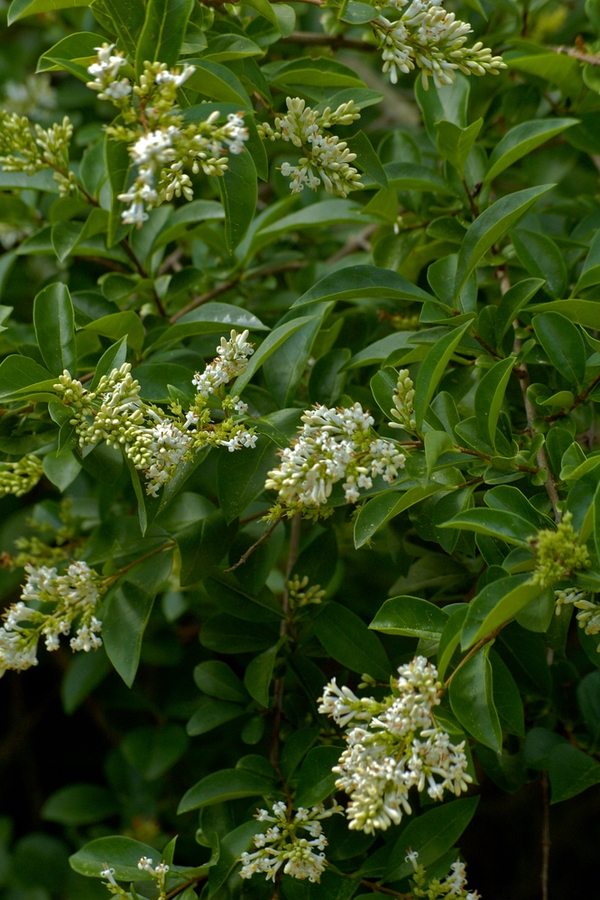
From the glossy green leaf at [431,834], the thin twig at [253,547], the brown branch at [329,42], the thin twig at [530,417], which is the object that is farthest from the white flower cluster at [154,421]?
the brown branch at [329,42]

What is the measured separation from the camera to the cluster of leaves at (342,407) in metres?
1.07

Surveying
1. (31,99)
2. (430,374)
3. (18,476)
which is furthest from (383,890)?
(31,99)

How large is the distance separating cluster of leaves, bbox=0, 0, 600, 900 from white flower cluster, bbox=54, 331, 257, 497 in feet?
0.09

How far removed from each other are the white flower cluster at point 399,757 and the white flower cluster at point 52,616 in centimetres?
50

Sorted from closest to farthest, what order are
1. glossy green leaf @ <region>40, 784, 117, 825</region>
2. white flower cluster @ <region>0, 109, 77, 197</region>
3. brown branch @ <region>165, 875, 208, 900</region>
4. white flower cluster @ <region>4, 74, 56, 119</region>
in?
1. brown branch @ <region>165, 875, 208, 900</region>
2. white flower cluster @ <region>0, 109, 77, 197</region>
3. glossy green leaf @ <region>40, 784, 117, 825</region>
4. white flower cluster @ <region>4, 74, 56, 119</region>

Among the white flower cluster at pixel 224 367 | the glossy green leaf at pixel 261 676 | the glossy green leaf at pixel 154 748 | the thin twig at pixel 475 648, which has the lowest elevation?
the glossy green leaf at pixel 154 748

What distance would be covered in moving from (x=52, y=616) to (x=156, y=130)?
75 cm

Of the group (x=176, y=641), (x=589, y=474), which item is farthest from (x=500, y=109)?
(x=176, y=641)

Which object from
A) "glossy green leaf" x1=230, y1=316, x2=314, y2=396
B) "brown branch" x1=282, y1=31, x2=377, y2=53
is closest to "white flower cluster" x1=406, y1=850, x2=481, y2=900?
"glossy green leaf" x1=230, y1=316, x2=314, y2=396

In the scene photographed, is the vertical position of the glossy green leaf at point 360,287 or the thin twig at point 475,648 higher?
the glossy green leaf at point 360,287

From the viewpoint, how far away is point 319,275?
1839 mm

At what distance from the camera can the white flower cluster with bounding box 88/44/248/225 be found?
0.92 metres

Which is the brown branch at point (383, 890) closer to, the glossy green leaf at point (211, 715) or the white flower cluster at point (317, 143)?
the glossy green leaf at point (211, 715)

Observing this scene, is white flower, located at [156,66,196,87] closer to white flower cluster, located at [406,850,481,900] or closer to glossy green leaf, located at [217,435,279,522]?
glossy green leaf, located at [217,435,279,522]
